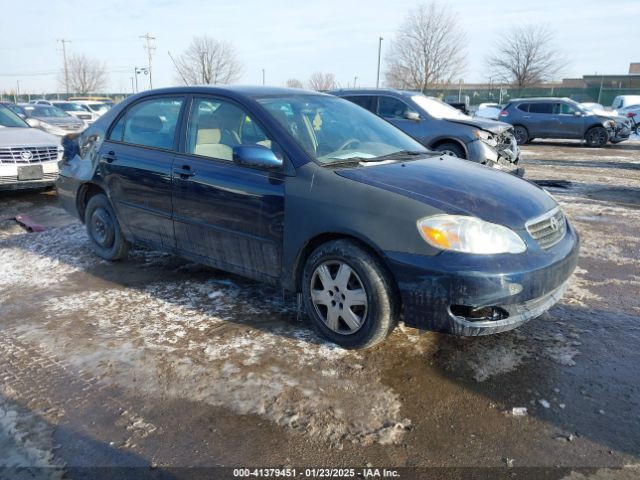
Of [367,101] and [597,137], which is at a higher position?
[367,101]

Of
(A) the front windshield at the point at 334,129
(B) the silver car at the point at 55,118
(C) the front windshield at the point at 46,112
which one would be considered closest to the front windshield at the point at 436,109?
(A) the front windshield at the point at 334,129

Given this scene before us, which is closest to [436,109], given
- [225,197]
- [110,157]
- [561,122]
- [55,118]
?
[110,157]

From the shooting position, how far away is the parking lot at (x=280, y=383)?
96.4 inches

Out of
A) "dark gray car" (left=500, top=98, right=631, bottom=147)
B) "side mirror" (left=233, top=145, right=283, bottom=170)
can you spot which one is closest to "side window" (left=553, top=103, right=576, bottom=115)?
"dark gray car" (left=500, top=98, right=631, bottom=147)

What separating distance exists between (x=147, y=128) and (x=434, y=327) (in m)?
3.01

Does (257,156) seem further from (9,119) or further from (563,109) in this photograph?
(563,109)

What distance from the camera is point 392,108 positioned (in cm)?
1008

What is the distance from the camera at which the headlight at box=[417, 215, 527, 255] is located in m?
2.90

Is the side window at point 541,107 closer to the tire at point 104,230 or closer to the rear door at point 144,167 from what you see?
the rear door at point 144,167

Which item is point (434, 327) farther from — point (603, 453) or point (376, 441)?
point (603, 453)

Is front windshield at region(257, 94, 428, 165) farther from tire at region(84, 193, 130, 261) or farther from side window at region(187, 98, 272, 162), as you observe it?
tire at region(84, 193, 130, 261)

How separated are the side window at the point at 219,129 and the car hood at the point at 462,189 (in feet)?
2.74

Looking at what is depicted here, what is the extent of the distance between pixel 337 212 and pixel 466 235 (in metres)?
0.78

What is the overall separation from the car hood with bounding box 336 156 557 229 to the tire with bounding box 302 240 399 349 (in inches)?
18.5
